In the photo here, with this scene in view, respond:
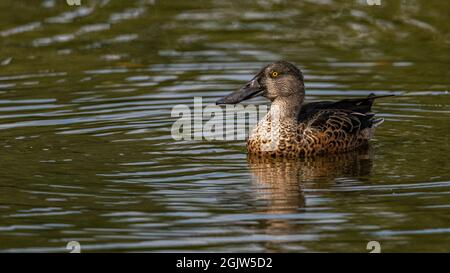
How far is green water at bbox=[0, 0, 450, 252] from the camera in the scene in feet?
31.2

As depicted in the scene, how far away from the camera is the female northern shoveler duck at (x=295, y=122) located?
1254 centimetres

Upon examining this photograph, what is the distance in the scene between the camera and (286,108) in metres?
12.9

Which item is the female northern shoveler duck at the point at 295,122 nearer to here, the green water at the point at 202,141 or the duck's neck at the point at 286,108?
the duck's neck at the point at 286,108

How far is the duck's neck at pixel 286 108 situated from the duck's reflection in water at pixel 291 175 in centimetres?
56

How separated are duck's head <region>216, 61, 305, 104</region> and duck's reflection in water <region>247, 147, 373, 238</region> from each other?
81 cm

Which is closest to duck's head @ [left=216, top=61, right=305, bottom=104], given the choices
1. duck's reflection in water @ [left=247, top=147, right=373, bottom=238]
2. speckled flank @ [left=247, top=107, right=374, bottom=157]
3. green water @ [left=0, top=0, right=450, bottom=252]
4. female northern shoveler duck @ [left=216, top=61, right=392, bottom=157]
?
female northern shoveler duck @ [left=216, top=61, right=392, bottom=157]

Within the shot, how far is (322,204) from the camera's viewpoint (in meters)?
10.2

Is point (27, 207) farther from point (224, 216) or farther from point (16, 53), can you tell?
point (16, 53)

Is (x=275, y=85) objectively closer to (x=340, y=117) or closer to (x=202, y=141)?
(x=340, y=117)

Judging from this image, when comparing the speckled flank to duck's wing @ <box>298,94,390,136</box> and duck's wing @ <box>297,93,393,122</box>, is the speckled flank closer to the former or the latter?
duck's wing @ <box>298,94,390,136</box>

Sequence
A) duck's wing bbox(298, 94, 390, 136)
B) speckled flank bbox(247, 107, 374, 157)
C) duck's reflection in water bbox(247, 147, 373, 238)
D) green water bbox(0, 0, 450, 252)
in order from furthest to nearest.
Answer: duck's wing bbox(298, 94, 390, 136) < speckled flank bbox(247, 107, 374, 157) < duck's reflection in water bbox(247, 147, 373, 238) < green water bbox(0, 0, 450, 252)

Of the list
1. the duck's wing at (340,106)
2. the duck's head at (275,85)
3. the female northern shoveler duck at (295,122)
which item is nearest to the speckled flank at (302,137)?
the female northern shoveler duck at (295,122)
